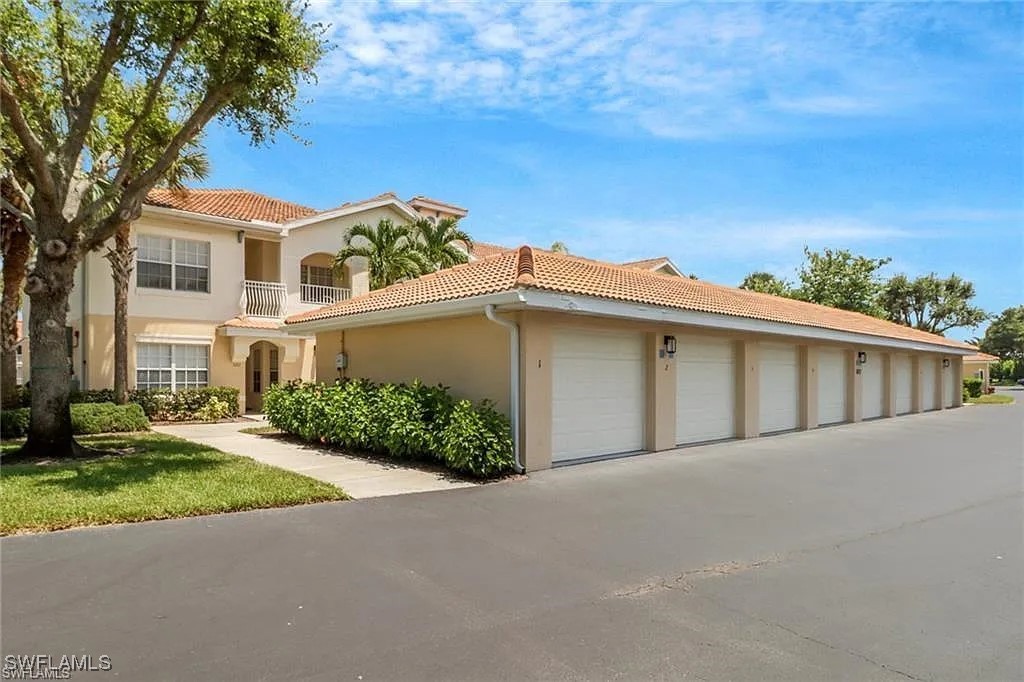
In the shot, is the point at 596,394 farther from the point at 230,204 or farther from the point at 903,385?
the point at 903,385

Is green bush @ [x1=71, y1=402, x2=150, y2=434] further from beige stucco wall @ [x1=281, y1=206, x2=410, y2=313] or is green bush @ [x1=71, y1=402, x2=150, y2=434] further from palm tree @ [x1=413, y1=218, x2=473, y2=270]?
palm tree @ [x1=413, y1=218, x2=473, y2=270]

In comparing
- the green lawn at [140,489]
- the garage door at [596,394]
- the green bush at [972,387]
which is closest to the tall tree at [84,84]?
the green lawn at [140,489]

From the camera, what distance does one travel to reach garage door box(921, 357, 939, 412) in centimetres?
2811

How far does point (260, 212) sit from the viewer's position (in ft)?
74.4

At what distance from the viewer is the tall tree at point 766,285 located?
48312 mm

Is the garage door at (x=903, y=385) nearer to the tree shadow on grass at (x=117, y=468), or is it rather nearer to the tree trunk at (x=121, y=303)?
the tree shadow on grass at (x=117, y=468)

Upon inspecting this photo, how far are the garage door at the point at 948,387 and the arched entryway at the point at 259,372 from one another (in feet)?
97.4

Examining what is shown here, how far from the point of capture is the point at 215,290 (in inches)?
803

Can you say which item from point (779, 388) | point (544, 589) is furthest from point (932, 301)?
point (544, 589)

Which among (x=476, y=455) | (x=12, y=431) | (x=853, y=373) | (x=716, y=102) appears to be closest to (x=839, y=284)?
(x=853, y=373)

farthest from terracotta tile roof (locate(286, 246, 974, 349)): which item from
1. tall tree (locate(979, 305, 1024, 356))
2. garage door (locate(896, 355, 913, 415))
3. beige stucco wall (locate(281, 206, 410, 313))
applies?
tall tree (locate(979, 305, 1024, 356))

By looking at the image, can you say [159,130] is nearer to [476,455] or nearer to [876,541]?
[476,455]
